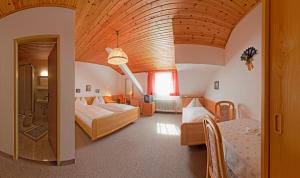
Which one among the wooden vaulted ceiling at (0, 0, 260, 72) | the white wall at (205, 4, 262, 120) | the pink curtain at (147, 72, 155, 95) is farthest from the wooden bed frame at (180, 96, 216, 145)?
the pink curtain at (147, 72, 155, 95)

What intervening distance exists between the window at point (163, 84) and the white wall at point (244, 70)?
3.41 meters

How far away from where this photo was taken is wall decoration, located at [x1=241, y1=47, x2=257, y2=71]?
Result: 2363 millimetres

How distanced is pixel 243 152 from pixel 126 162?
5.98 ft

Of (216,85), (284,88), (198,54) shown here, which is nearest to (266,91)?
(284,88)

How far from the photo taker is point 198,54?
359cm

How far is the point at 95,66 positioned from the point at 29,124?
326 cm

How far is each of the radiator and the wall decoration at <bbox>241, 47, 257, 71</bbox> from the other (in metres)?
4.41

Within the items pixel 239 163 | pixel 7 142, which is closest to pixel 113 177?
pixel 239 163

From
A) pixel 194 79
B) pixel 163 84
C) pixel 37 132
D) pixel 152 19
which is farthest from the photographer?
pixel 163 84

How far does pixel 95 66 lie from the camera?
6578 mm

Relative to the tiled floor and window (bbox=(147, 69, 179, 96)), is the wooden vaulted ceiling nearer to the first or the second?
the tiled floor

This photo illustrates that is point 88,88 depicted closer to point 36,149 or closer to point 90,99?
point 90,99

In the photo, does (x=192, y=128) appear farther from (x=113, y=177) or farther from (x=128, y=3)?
(x=128, y=3)

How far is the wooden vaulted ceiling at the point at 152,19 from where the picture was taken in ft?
7.61
